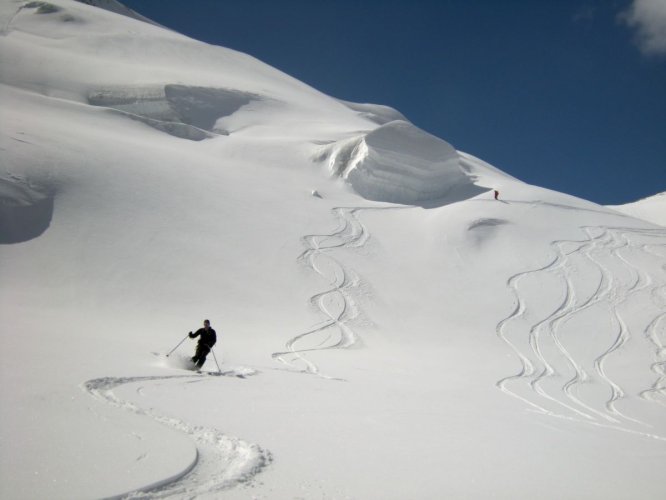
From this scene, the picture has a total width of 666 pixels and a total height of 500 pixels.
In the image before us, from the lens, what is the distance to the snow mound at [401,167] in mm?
30750

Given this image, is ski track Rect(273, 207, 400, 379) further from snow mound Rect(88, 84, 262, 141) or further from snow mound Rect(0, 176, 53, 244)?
snow mound Rect(88, 84, 262, 141)

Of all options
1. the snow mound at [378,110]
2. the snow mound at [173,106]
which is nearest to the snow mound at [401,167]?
the snow mound at [173,106]

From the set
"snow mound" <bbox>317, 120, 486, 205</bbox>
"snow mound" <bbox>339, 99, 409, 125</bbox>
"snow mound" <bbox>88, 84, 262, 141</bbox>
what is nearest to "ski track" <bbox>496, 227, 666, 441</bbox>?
"snow mound" <bbox>317, 120, 486, 205</bbox>

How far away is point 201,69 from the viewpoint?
55.8 m

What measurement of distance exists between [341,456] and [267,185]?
2309cm

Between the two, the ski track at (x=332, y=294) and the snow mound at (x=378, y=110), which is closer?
the ski track at (x=332, y=294)

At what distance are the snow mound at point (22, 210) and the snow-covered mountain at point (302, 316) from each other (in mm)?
81

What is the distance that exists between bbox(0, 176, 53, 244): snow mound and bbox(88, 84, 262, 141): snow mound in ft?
59.4

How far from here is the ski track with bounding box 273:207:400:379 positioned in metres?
12.6

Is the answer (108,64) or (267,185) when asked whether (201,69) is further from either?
(267,185)

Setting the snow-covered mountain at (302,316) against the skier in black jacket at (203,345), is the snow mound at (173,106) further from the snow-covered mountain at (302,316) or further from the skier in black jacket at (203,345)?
the skier in black jacket at (203,345)

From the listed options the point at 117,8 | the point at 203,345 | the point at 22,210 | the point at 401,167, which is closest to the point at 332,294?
the point at 203,345

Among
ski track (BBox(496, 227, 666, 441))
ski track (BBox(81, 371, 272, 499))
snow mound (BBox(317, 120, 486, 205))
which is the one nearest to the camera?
ski track (BBox(81, 371, 272, 499))

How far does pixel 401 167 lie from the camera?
104ft
